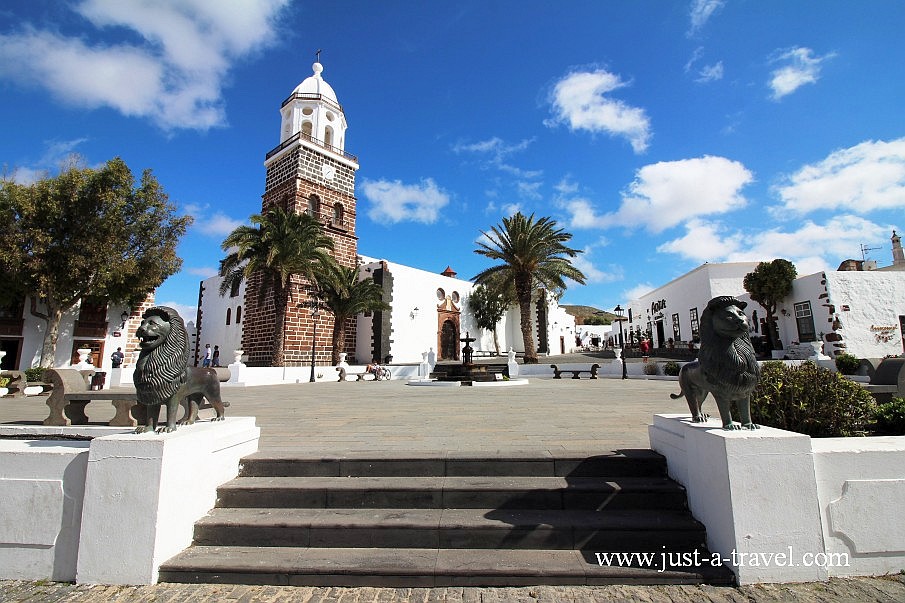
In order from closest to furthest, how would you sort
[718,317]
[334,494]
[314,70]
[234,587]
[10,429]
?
[234,587]
[718,317]
[334,494]
[10,429]
[314,70]

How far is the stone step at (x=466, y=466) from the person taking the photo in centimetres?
342

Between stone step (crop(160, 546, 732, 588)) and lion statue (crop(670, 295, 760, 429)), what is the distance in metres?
0.98

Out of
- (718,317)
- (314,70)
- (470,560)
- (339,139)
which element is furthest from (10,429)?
(314,70)

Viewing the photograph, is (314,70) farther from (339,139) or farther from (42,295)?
(42,295)

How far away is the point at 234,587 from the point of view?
8.34 feet

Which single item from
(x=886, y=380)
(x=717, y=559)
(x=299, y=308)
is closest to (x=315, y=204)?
(x=299, y=308)

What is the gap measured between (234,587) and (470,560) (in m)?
1.45

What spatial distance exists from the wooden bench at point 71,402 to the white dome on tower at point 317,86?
23.3 m

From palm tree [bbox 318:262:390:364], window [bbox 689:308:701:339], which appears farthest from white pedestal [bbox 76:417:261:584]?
window [bbox 689:308:701:339]

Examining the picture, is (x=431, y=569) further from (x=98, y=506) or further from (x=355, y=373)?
(x=355, y=373)

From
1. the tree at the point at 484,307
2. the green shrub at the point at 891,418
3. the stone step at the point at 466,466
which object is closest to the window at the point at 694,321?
the tree at the point at 484,307

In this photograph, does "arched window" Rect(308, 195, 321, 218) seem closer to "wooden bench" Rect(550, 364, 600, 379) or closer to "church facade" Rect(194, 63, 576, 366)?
"church facade" Rect(194, 63, 576, 366)

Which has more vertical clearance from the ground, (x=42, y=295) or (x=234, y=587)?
(x=42, y=295)

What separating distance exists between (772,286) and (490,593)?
23.5 metres
